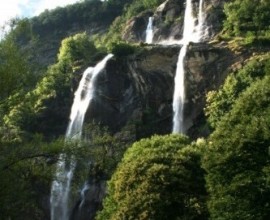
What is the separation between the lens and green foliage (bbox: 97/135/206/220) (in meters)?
23.6

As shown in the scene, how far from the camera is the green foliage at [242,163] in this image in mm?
21422

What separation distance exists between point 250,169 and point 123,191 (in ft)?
20.5

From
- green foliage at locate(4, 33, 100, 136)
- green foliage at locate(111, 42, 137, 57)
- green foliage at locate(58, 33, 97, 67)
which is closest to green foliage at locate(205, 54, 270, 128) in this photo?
green foliage at locate(111, 42, 137, 57)

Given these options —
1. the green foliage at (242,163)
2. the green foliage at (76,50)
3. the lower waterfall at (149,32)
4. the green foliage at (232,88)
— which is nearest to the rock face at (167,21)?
the lower waterfall at (149,32)

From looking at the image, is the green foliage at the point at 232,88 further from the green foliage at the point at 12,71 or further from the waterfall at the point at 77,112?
the green foliage at the point at 12,71

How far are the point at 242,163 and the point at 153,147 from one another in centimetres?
625

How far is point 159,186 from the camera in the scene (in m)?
24.4

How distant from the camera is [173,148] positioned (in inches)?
1059

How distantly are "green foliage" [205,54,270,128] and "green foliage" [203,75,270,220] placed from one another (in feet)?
44.3

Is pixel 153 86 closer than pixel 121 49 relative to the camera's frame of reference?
Yes

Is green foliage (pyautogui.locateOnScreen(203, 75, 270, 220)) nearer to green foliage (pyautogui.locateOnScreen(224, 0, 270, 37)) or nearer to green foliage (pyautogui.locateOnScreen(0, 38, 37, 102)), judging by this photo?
green foliage (pyautogui.locateOnScreen(0, 38, 37, 102))

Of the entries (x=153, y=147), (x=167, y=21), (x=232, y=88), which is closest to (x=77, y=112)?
(x=232, y=88)

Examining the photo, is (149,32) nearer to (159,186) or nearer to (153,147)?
(153,147)

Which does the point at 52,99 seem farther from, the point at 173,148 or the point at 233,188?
the point at 233,188
